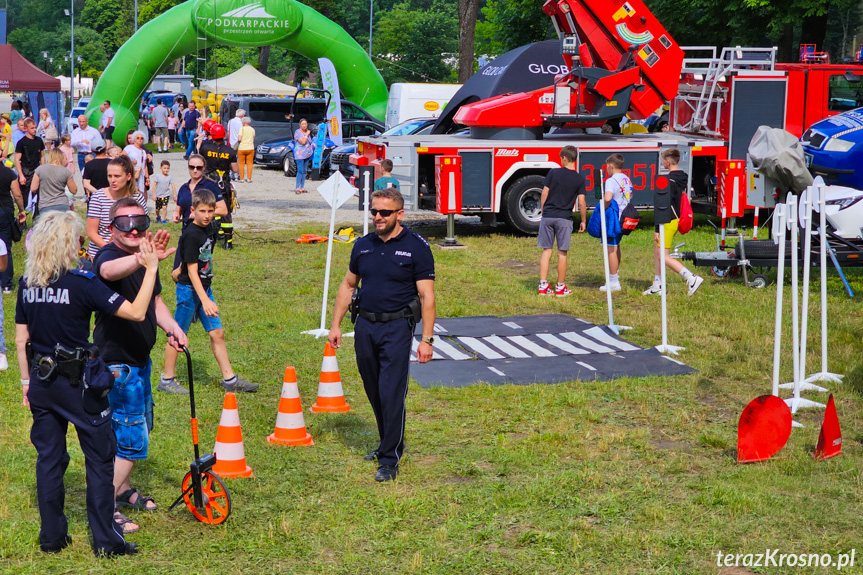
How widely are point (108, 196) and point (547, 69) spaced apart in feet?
38.5

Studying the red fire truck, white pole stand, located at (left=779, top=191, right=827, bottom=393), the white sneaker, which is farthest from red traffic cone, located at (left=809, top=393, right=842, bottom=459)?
the red fire truck

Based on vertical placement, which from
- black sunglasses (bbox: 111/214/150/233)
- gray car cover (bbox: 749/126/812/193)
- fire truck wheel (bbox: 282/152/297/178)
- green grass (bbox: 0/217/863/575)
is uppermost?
gray car cover (bbox: 749/126/812/193)

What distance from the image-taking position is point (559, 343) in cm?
988

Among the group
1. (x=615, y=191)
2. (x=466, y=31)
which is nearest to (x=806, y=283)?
(x=615, y=191)

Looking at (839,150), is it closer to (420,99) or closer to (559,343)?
(559,343)

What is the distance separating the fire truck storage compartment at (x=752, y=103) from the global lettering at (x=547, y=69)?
10.7ft

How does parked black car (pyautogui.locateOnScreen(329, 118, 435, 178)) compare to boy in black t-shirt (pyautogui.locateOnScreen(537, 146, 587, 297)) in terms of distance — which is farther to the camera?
parked black car (pyautogui.locateOnScreen(329, 118, 435, 178))

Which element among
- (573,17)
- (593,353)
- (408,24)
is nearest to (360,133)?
(573,17)

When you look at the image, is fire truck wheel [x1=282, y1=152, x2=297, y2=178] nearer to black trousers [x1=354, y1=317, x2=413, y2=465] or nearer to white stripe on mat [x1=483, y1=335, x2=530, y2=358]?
white stripe on mat [x1=483, y1=335, x2=530, y2=358]

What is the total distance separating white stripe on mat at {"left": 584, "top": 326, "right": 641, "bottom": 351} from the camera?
32.0 feet

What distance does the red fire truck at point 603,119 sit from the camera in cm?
1614

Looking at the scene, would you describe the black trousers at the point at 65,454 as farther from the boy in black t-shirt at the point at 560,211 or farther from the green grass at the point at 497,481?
the boy in black t-shirt at the point at 560,211

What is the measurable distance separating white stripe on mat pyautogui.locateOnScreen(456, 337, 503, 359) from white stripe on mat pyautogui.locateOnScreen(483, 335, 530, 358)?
0.36ft

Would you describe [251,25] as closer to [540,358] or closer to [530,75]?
[530,75]
